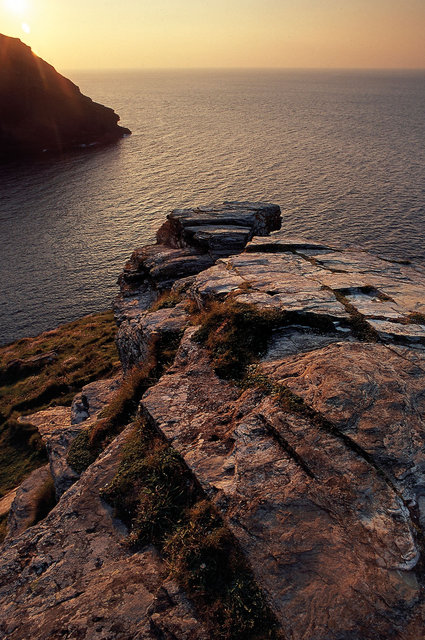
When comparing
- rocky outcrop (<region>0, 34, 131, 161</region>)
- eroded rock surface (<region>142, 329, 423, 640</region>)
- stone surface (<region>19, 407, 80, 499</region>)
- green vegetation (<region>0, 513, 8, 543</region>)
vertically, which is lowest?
green vegetation (<region>0, 513, 8, 543</region>)

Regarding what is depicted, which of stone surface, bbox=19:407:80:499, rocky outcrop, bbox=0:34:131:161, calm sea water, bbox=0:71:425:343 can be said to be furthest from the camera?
rocky outcrop, bbox=0:34:131:161

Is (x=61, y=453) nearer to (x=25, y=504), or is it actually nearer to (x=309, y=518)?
(x=25, y=504)

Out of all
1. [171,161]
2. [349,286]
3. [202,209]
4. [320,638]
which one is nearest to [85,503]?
[320,638]

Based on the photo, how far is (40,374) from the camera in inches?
1197

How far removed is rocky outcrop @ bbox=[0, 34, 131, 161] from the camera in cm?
10919

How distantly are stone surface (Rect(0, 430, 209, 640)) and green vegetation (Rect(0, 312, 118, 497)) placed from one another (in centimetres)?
1218

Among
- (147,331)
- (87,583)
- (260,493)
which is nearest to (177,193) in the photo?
(147,331)

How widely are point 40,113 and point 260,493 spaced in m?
138

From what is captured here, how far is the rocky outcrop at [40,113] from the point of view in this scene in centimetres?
10919

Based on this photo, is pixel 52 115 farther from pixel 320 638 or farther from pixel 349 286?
pixel 320 638

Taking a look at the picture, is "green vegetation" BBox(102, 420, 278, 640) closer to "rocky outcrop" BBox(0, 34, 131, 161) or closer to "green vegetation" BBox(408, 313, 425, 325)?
A: "green vegetation" BBox(408, 313, 425, 325)

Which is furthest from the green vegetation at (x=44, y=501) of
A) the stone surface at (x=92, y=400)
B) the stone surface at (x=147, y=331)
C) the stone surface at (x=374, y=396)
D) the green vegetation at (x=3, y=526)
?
the stone surface at (x=374, y=396)

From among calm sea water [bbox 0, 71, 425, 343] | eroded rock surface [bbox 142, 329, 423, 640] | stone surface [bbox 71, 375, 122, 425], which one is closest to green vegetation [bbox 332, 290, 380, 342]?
eroded rock surface [bbox 142, 329, 423, 640]

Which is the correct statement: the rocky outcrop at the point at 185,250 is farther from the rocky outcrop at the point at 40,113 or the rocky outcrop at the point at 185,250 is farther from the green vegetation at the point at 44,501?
the rocky outcrop at the point at 40,113
